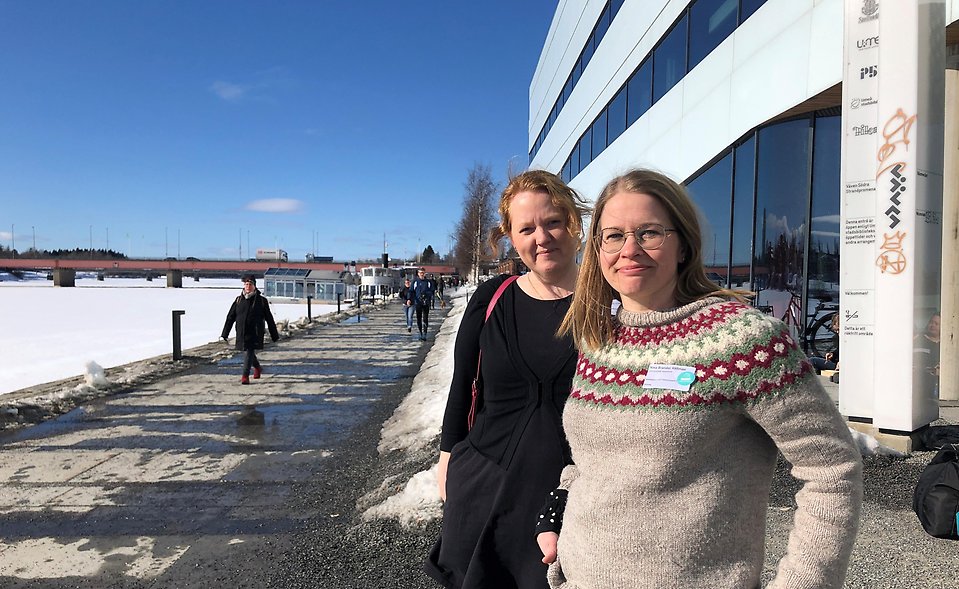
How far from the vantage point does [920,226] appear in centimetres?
496

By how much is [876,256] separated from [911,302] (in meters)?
0.48

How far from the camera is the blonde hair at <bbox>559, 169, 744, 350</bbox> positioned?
57.2 inches

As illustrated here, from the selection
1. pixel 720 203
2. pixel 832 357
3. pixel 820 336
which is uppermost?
pixel 720 203

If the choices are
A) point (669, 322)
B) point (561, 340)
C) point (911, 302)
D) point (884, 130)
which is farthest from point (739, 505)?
point (884, 130)

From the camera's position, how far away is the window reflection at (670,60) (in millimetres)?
12844

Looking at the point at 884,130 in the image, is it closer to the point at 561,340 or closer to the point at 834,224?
the point at 834,224

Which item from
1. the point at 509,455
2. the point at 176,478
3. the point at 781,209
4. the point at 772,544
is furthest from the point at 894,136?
the point at 176,478

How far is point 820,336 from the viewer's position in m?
8.78

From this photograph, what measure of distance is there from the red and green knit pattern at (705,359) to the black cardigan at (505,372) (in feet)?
1.36

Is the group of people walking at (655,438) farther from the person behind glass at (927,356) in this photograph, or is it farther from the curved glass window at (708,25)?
the curved glass window at (708,25)

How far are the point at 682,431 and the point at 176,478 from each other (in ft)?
17.9

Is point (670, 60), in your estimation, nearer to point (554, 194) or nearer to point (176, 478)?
point (176, 478)

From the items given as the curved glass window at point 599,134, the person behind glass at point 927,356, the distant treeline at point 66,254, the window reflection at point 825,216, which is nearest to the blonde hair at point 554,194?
the person behind glass at point 927,356

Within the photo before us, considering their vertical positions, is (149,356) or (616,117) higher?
(616,117)
